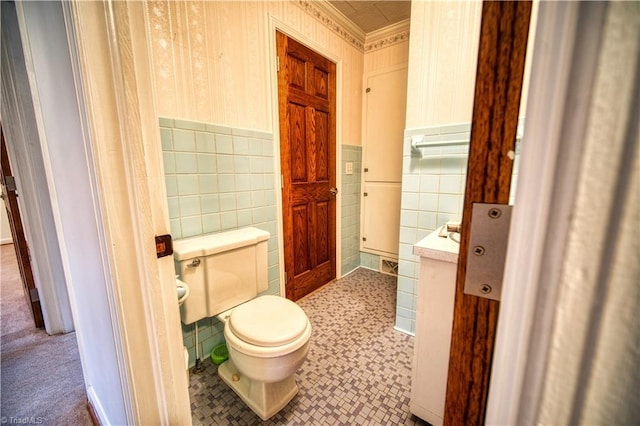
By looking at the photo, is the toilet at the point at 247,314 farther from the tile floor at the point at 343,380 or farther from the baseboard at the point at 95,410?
the baseboard at the point at 95,410

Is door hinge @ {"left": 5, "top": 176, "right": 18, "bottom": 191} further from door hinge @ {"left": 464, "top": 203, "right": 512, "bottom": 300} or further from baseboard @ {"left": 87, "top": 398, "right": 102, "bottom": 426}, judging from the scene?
door hinge @ {"left": 464, "top": 203, "right": 512, "bottom": 300}

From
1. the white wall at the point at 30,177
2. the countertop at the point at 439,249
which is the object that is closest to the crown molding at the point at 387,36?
the countertop at the point at 439,249

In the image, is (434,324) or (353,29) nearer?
(434,324)

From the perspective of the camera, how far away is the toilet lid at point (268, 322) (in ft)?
3.34

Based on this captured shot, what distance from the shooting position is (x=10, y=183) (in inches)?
61.3

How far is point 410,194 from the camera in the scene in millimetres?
1617

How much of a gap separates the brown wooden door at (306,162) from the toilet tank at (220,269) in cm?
49

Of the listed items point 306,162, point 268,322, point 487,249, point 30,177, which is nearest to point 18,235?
point 30,177

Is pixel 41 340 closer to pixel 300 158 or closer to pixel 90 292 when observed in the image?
pixel 90 292

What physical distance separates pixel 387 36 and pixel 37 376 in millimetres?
3381

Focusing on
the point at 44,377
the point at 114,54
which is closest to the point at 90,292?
the point at 114,54

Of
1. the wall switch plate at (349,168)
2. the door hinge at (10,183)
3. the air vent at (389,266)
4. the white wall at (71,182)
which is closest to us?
the white wall at (71,182)

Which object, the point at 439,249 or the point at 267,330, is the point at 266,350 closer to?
the point at 267,330

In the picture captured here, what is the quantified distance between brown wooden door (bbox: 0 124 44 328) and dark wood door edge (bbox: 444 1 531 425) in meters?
2.45
